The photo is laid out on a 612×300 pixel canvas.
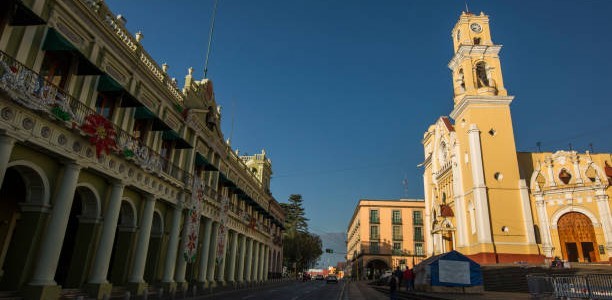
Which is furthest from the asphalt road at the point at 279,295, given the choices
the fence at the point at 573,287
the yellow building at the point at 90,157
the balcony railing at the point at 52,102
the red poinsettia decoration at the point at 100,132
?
the fence at the point at 573,287

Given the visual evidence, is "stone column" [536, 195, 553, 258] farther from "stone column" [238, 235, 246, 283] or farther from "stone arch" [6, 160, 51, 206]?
"stone arch" [6, 160, 51, 206]

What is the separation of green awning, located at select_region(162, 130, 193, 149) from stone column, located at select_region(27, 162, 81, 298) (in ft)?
23.2

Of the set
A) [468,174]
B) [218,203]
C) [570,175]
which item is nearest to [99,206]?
[218,203]

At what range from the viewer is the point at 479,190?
112ft

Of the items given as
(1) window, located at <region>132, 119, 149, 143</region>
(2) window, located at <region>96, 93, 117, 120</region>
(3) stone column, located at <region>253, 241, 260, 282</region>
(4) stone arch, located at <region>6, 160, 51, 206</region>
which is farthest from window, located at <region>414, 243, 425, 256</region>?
(4) stone arch, located at <region>6, 160, 51, 206</region>

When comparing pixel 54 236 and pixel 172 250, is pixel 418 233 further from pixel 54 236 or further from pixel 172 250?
pixel 54 236

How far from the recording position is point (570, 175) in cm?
3350

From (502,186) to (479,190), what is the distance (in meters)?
2.58

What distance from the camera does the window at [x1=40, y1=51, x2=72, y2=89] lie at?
12695mm

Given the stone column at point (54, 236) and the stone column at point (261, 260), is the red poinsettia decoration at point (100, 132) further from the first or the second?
the stone column at point (261, 260)

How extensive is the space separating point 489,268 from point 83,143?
1147 inches

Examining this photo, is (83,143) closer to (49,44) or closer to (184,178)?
(49,44)

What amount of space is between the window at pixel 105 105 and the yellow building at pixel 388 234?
6132 centimetres

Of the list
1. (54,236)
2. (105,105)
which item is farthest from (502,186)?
(54,236)
